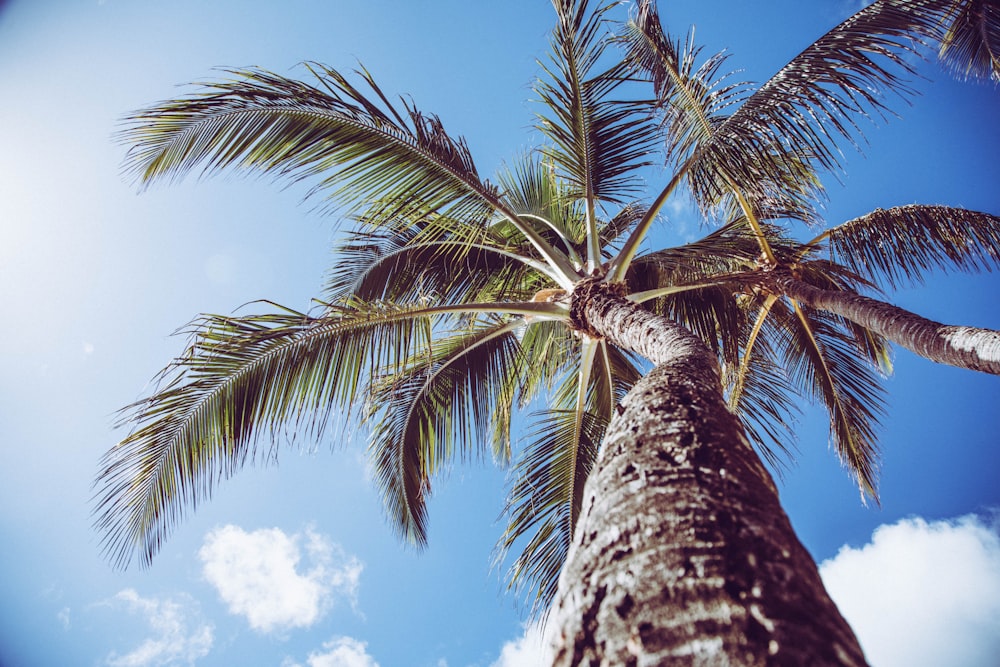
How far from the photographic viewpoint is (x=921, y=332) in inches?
144

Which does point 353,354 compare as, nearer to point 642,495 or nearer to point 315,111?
point 315,111

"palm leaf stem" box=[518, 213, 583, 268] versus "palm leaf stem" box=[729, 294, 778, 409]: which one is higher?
"palm leaf stem" box=[518, 213, 583, 268]

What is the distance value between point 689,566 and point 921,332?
387 centimetres

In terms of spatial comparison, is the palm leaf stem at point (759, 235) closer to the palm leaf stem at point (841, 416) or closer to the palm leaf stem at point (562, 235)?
the palm leaf stem at point (841, 416)

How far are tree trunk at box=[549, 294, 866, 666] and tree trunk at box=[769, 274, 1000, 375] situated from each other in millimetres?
2950

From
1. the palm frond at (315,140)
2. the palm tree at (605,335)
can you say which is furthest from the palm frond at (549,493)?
the palm frond at (315,140)

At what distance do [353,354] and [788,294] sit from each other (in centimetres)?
427

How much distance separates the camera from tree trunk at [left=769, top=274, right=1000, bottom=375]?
10.4ft

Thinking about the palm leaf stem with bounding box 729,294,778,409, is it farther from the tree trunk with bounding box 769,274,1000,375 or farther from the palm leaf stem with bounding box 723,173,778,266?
the tree trunk with bounding box 769,274,1000,375

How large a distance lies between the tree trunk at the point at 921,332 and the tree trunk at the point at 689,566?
2950 mm

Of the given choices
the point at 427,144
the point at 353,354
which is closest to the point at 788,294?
the point at 427,144

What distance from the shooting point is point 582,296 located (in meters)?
3.72

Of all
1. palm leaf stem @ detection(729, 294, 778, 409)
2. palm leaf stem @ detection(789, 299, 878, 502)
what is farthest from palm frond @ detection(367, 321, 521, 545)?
palm leaf stem @ detection(789, 299, 878, 502)

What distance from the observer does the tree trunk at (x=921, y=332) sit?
10.4ft
